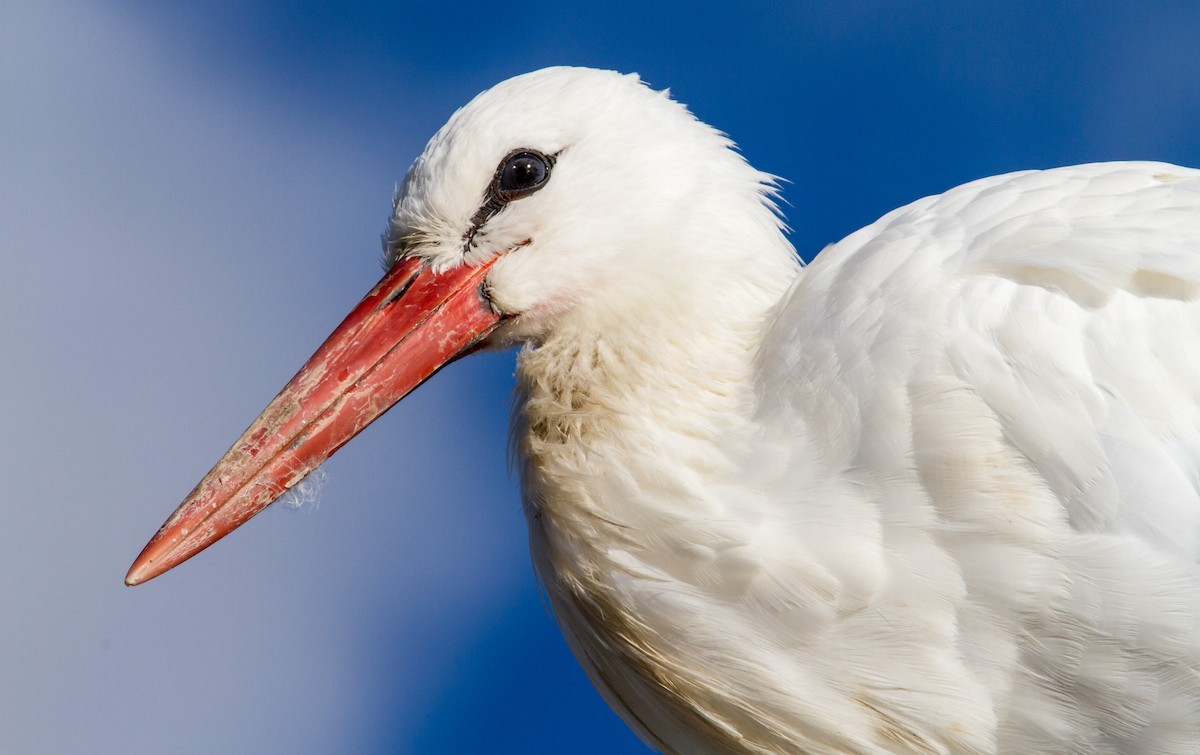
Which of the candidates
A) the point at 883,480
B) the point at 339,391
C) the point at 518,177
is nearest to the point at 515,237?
the point at 518,177

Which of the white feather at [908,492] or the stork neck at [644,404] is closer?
the white feather at [908,492]

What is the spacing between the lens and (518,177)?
2.11 metres

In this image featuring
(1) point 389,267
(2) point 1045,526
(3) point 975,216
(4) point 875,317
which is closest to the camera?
(2) point 1045,526

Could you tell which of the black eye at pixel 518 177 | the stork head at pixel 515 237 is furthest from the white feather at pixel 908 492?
the black eye at pixel 518 177

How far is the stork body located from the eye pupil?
18 centimetres

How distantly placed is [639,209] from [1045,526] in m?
0.80

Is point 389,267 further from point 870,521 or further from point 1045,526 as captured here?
point 1045,526

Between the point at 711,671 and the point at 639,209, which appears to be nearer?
the point at 711,671

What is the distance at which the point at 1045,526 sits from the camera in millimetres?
1707

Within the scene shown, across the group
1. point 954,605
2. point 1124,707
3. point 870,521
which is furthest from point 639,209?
point 1124,707

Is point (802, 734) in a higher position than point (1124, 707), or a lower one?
lower

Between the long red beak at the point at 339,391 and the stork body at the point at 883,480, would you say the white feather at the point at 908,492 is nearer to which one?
the stork body at the point at 883,480

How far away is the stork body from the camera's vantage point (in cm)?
171

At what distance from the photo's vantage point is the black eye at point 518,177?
211 centimetres
